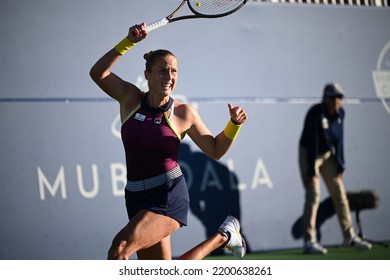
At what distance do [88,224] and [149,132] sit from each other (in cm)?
319

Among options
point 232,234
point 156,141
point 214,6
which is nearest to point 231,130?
point 156,141

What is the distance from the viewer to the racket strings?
6.54 metres

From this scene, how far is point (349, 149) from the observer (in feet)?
32.8

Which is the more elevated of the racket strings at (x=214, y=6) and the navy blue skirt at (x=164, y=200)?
the racket strings at (x=214, y=6)

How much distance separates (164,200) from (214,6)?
1799mm

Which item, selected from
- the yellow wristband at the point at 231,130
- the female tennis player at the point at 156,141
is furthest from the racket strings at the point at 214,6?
the yellow wristband at the point at 231,130

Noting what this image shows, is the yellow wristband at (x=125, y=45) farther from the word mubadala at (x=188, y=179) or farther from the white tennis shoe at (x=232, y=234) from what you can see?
the word mubadala at (x=188, y=179)

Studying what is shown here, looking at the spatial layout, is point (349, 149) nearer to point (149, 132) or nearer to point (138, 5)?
point (138, 5)

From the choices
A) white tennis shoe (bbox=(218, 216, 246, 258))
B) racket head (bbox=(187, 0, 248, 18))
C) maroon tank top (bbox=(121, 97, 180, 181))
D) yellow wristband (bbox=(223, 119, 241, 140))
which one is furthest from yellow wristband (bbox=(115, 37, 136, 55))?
white tennis shoe (bbox=(218, 216, 246, 258))

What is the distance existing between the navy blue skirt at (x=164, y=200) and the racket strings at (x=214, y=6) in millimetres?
1524

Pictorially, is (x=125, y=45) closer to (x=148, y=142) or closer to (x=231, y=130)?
(x=148, y=142)

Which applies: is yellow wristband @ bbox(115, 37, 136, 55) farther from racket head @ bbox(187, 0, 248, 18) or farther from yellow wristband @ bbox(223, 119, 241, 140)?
racket head @ bbox(187, 0, 248, 18)

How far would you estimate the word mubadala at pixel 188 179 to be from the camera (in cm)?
838

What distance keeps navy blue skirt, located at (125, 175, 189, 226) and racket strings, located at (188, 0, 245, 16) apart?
152 centimetres
